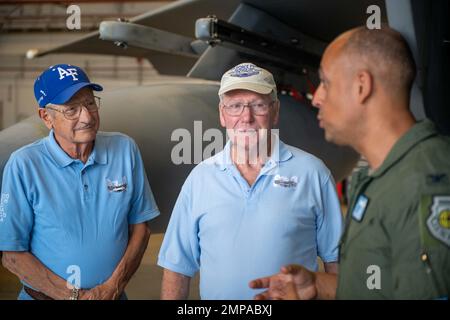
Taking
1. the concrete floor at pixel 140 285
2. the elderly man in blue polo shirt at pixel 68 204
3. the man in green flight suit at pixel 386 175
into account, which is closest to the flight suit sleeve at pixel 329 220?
the man in green flight suit at pixel 386 175

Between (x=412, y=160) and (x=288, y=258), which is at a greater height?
(x=412, y=160)

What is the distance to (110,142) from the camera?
4.39 feet

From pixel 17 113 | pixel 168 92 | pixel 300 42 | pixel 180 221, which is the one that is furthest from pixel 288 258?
pixel 17 113

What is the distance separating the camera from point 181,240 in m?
1.23

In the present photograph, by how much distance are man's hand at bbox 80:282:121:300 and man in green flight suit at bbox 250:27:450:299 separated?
514 millimetres

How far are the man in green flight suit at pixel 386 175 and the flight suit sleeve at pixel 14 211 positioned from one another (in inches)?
24.2

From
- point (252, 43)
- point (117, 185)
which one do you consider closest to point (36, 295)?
point (117, 185)

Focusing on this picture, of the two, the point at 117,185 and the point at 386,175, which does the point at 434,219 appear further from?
the point at 117,185

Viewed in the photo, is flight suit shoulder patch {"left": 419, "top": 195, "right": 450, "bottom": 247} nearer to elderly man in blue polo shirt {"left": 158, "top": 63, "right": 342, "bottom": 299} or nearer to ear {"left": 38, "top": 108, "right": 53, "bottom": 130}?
elderly man in blue polo shirt {"left": 158, "top": 63, "right": 342, "bottom": 299}

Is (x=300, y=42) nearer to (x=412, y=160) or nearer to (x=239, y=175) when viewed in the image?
(x=239, y=175)

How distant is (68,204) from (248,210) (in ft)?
1.30

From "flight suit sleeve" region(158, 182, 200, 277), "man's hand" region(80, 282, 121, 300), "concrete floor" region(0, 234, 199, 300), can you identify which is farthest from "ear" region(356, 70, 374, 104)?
"concrete floor" region(0, 234, 199, 300)
